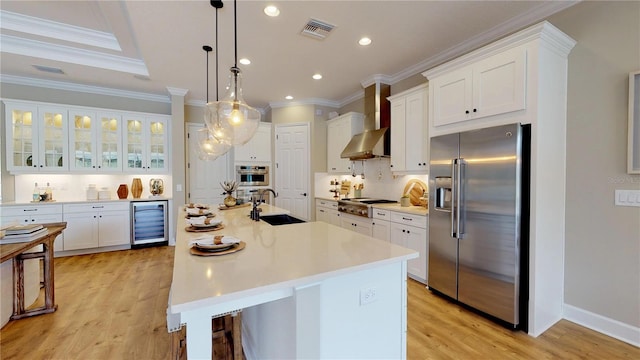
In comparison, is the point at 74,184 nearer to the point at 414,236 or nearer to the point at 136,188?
the point at 136,188

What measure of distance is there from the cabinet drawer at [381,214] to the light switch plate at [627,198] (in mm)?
2079

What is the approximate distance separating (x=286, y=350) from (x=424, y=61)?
3.75 m

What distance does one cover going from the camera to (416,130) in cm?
354

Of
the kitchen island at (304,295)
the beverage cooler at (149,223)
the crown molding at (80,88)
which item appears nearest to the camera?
the kitchen island at (304,295)

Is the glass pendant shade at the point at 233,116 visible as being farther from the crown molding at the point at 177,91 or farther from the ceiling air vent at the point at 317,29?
the crown molding at the point at 177,91

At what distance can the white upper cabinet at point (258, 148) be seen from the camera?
555cm

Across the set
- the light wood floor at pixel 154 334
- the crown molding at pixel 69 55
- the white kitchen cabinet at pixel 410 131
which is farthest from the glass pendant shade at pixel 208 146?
the white kitchen cabinet at pixel 410 131

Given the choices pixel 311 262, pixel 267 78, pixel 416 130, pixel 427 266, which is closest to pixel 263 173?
pixel 267 78

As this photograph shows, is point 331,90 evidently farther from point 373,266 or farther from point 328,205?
point 373,266

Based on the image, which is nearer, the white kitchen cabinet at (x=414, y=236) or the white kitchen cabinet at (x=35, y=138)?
the white kitchen cabinet at (x=414, y=236)

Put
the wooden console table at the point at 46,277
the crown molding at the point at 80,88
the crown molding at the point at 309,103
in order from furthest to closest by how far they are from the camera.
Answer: the crown molding at the point at 309,103 < the crown molding at the point at 80,88 < the wooden console table at the point at 46,277

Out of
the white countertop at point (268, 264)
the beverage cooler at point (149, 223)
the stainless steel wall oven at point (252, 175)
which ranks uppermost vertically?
the stainless steel wall oven at point (252, 175)

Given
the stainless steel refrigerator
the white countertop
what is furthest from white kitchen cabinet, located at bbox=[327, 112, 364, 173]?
the white countertop

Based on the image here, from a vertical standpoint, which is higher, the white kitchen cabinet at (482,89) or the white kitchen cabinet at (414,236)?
the white kitchen cabinet at (482,89)
